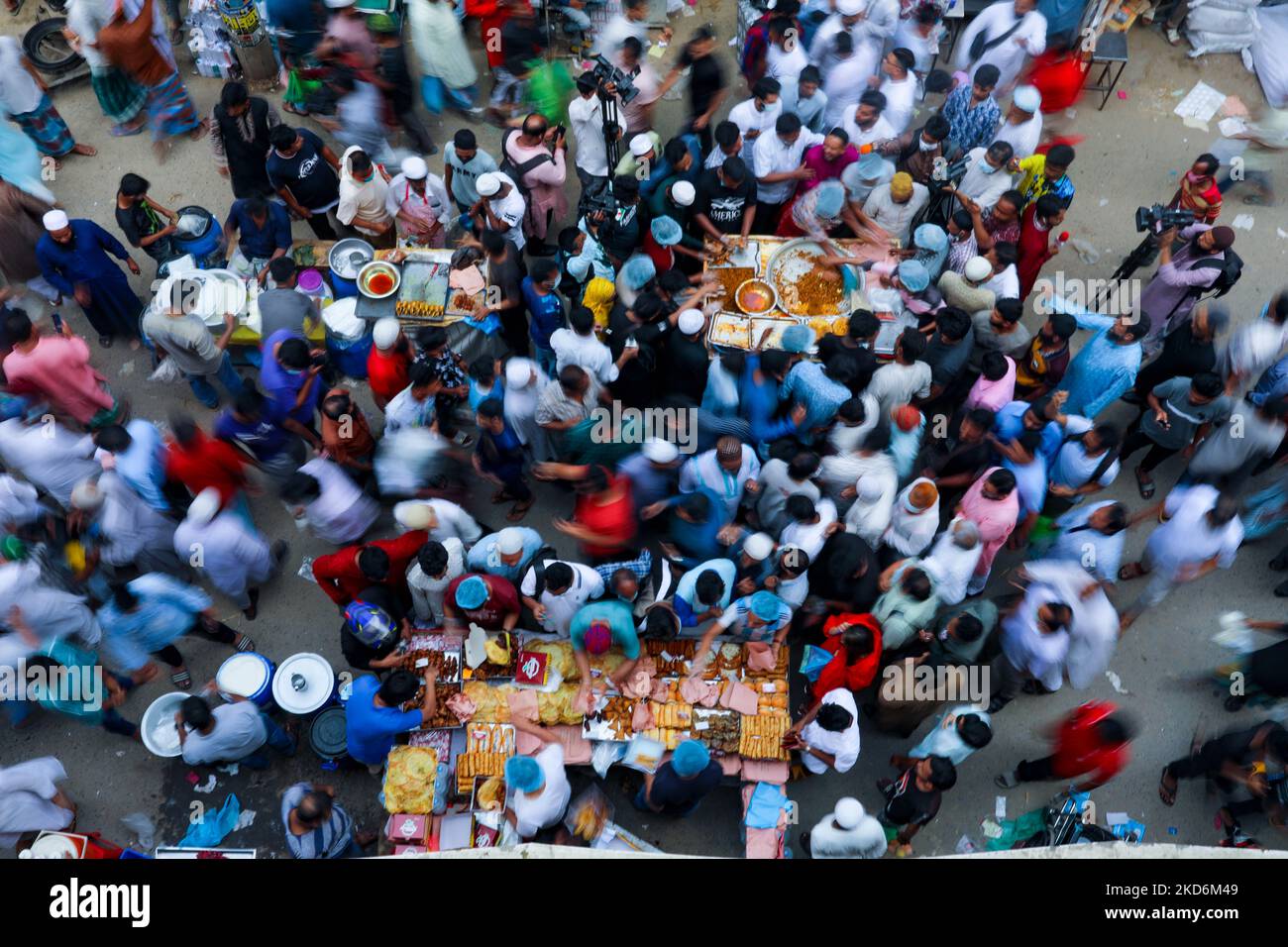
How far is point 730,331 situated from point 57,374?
16.7ft

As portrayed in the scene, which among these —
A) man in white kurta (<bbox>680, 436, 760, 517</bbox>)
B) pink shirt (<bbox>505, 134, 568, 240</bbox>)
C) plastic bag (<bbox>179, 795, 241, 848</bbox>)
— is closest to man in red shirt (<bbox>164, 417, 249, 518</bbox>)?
plastic bag (<bbox>179, 795, 241, 848</bbox>)

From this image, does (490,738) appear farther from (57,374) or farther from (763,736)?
(57,374)

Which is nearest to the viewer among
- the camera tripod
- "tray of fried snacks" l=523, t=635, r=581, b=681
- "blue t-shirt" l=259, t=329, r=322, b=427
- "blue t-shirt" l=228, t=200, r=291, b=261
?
"tray of fried snacks" l=523, t=635, r=581, b=681

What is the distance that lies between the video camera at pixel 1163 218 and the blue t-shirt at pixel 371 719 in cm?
711

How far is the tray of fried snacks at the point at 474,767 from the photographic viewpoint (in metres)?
6.15

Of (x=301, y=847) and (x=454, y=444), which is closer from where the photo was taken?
(x=301, y=847)

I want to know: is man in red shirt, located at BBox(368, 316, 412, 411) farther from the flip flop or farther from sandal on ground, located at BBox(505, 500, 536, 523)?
the flip flop

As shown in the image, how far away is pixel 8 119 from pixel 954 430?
9.11m

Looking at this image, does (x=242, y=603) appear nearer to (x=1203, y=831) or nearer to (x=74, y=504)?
(x=74, y=504)

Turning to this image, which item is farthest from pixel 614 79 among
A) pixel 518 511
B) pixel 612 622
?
pixel 612 622

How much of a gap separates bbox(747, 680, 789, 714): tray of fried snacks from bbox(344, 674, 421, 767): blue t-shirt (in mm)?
2201

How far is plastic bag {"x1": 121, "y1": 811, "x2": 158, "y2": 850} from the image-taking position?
21.9ft

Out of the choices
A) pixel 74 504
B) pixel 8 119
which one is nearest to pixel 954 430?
pixel 74 504

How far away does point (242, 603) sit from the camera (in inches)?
294
